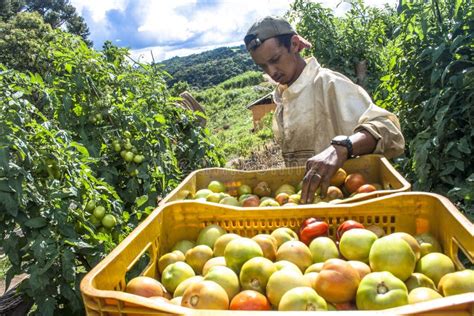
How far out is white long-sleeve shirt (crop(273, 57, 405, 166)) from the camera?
2.37 metres

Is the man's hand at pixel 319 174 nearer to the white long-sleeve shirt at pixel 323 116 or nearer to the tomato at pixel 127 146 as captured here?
the white long-sleeve shirt at pixel 323 116

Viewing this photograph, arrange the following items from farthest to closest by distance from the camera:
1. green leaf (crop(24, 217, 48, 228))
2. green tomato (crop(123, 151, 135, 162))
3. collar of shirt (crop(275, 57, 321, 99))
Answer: green tomato (crop(123, 151, 135, 162)), collar of shirt (crop(275, 57, 321, 99)), green leaf (crop(24, 217, 48, 228))

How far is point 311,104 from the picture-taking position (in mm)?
2830

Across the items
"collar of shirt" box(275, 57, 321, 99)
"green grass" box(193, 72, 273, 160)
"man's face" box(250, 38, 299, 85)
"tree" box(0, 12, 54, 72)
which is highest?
"tree" box(0, 12, 54, 72)

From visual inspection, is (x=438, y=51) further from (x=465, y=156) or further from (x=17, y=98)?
(x=17, y=98)

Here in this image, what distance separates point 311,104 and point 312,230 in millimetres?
1393

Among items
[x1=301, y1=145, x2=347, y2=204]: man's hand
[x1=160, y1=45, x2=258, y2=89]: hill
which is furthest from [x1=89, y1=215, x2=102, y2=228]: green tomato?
[x1=160, y1=45, x2=258, y2=89]: hill

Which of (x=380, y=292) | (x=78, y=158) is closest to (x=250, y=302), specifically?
(x=380, y=292)

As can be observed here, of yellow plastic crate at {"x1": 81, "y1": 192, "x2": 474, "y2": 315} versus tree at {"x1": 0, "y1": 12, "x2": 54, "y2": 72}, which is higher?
tree at {"x1": 0, "y1": 12, "x2": 54, "y2": 72}

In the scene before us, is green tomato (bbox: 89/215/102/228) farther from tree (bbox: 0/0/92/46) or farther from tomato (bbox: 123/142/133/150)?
tree (bbox: 0/0/92/46)

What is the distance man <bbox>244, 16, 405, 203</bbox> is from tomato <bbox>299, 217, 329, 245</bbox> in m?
0.75

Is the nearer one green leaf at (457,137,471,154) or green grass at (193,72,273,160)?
green leaf at (457,137,471,154)

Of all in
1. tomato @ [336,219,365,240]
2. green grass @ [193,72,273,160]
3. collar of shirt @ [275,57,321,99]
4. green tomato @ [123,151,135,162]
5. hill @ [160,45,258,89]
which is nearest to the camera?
tomato @ [336,219,365,240]

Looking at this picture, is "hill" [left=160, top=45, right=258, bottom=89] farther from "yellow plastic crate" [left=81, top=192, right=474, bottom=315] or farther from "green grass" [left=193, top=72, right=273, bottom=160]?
"yellow plastic crate" [left=81, top=192, right=474, bottom=315]
